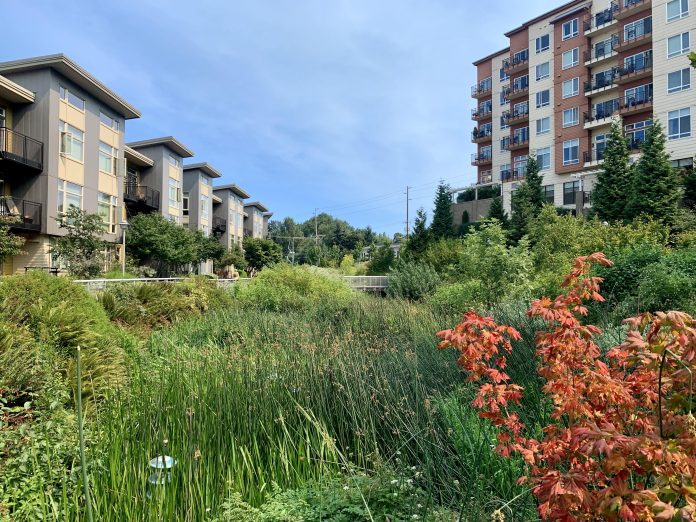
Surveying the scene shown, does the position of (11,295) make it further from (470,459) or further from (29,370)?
(470,459)

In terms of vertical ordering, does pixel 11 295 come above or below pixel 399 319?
above

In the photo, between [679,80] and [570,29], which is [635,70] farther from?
[570,29]

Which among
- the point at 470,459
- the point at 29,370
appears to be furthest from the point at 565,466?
the point at 29,370

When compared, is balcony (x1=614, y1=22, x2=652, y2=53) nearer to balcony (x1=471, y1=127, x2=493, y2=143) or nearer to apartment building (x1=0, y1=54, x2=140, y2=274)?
balcony (x1=471, y1=127, x2=493, y2=143)

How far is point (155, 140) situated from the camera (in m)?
32.6

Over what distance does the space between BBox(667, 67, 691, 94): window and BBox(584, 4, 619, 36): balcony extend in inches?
224

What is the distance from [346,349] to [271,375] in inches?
44.6

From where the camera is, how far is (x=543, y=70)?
110 feet

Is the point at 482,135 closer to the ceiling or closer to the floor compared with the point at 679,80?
closer to the ceiling

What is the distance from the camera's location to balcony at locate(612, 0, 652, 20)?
2694 cm

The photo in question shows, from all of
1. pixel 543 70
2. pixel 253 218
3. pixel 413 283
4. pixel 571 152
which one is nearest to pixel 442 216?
pixel 571 152

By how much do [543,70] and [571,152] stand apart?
6.90m

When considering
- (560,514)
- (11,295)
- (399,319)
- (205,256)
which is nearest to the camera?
(560,514)

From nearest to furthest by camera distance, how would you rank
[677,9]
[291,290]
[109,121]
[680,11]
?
[291,290]
[680,11]
[677,9]
[109,121]
